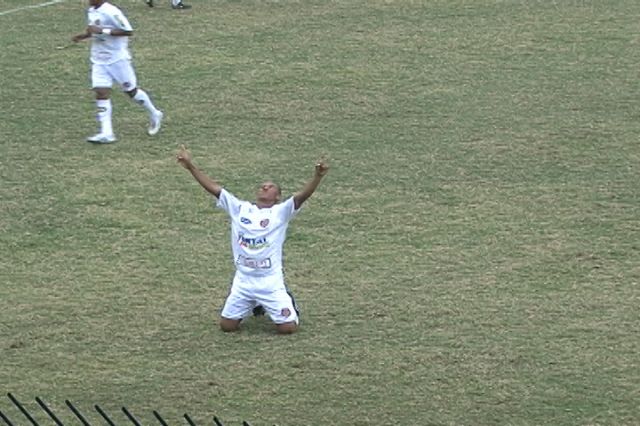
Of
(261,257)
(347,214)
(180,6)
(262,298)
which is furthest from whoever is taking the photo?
(180,6)

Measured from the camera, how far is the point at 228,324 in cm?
1313

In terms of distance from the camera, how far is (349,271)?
14656 millimetres

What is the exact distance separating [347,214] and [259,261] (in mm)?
3501

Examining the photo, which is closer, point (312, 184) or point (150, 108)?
point (312, 184)

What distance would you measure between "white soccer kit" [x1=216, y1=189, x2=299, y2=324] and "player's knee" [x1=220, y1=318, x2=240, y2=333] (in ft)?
0.18

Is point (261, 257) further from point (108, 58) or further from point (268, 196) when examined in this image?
point (108, 58)

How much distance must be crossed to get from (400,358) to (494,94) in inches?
349

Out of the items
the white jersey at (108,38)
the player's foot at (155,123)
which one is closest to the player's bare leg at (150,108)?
the player's foot at (155,123)

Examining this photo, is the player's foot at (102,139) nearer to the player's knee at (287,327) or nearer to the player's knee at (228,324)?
the player's knee at (228,324)

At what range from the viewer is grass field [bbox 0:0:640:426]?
12102 millimetres

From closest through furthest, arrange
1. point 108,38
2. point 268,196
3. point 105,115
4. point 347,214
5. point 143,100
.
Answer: point 268,196, point 347,214, point 108,38, point 105,115, point 143,100

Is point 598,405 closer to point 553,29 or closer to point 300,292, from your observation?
point 300,292

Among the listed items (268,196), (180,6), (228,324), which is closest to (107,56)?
(268,196)

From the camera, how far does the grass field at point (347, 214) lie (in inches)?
476
